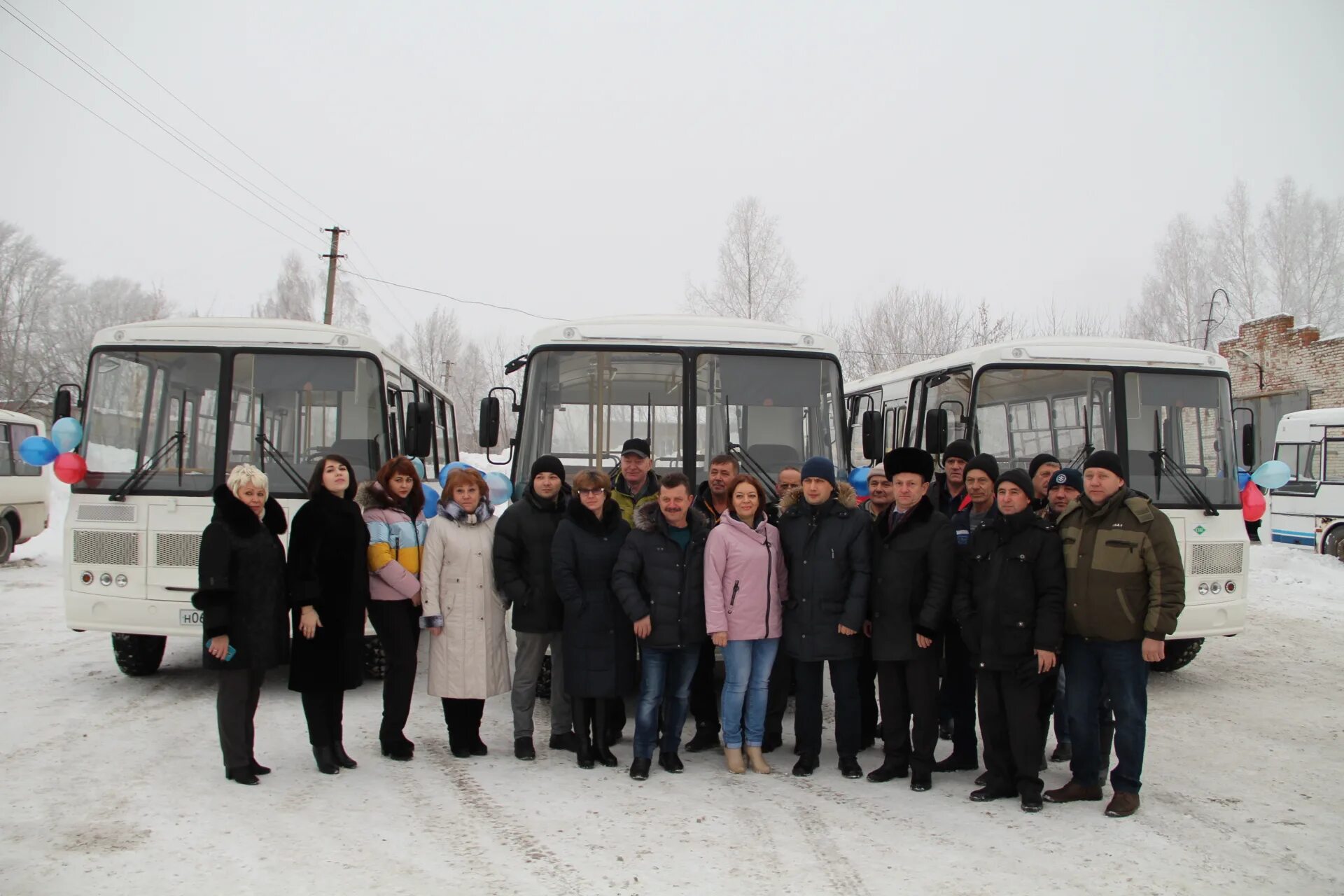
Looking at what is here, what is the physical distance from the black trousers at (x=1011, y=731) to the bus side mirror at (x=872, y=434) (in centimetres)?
268

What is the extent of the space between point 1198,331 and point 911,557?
4336 cm

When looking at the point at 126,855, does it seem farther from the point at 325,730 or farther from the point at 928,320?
the point at 928,320

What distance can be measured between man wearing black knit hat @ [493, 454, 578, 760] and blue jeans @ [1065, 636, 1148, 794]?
2801 millimetres

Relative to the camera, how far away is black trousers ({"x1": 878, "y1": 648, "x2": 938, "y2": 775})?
5.30 meters

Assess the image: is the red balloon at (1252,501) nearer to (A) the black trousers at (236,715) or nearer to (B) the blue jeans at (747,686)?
(B) the blue jeans at (747,686)

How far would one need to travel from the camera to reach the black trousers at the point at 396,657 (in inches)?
222

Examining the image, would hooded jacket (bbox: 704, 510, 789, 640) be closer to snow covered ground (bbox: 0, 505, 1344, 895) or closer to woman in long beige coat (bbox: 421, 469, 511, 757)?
snow covered ground (bbox: 0, 505, 1344, 895)

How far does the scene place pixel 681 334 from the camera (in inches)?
285

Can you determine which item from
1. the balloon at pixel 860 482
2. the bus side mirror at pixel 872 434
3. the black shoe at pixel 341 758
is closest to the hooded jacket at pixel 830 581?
the bus side mirror at pixel 872 434

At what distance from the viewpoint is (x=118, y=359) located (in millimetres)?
7344

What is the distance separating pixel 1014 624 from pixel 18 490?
1608cm

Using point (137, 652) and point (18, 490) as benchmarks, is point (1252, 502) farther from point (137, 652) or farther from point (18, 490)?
point (18, 490)

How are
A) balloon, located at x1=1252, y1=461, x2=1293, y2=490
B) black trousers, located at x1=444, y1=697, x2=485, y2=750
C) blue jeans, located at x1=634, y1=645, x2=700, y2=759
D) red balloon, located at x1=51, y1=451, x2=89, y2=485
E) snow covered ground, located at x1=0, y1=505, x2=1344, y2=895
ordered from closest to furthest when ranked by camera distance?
snow covered ground, located at x1=0, y1=505, x2=1344, y2=895 → blue jeans, located at x1=634, y1=645, x2=700, y2=759 → black trousers, located at x1=444, y1=697, x2=485, y2=750 → red balloon, located at x1=51, y1=451, x2=89, y2=485 → balloon, located at x1=1252, y1=461, x2=1293, y2=490

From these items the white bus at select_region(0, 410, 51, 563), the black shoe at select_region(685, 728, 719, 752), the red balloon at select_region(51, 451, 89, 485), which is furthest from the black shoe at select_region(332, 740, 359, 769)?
the white bus at select_region(0, 410, 51, 563)
